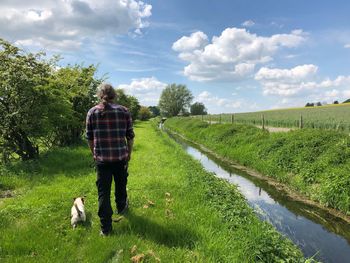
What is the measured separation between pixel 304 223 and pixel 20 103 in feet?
35.7

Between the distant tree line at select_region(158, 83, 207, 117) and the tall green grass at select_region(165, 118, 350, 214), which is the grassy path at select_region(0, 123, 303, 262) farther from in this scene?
the distant tree line at select_region(158, 83, 207, 117)

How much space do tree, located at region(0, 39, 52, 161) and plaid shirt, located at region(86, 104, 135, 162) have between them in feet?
23.8

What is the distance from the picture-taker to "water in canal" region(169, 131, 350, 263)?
6.88 metres

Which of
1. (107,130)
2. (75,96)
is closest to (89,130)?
(107,130)

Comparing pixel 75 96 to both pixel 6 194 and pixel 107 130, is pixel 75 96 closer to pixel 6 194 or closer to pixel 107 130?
pixel 6 194

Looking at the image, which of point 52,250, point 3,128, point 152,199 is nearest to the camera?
point 52,250

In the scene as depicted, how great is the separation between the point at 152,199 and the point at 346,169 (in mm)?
6656

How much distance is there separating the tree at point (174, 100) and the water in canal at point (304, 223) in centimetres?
9484

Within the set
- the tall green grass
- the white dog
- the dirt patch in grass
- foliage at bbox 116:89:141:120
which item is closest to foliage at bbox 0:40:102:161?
the dirt patch in grass

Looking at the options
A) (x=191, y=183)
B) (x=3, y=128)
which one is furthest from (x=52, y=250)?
(x=3, y=128)

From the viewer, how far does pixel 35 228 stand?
18.9 feet

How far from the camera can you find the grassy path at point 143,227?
4.92 meters

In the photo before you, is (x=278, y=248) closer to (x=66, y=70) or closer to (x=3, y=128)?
(x=3, y=128)

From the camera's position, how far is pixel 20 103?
39.1 ft
